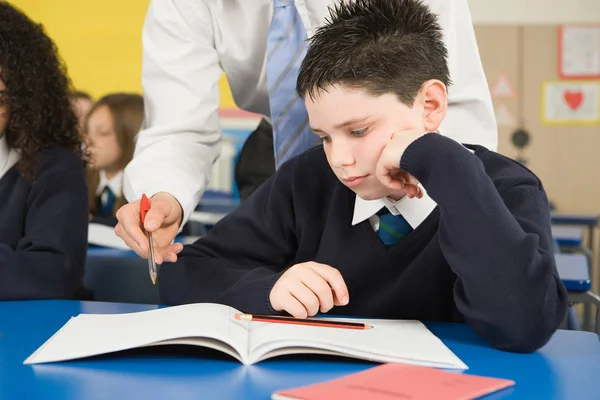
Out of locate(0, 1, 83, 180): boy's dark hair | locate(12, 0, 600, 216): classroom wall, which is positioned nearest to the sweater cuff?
locate(0, 1, 83, 180): boy's dark hair

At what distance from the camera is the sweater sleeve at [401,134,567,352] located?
Result: 0.94 m

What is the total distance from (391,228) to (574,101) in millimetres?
4928

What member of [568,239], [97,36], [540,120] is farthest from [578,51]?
[97,36]

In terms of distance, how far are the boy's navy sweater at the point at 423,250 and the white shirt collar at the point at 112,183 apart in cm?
221

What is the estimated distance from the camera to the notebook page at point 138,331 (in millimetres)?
837

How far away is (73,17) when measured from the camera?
6000 millimetres

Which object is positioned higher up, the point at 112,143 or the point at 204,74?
the point at 112,143

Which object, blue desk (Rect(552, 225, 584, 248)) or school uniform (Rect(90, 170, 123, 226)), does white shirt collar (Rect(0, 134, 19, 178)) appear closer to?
school uniform (Rect(90, 170, 123, 226))

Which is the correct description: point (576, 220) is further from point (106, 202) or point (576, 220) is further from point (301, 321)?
point (301, 321)

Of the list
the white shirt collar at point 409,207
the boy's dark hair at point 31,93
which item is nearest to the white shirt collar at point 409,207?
the white shirt collar at point 409,207

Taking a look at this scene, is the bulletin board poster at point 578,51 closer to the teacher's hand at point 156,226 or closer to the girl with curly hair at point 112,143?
the girl with curly hair at point 112,143

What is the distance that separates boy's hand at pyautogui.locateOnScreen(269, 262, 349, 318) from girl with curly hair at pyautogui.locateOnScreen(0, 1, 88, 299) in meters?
0.61

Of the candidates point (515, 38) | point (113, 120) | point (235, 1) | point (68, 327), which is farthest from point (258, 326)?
point (515, 38)

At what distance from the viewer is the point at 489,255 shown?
0.95 m
